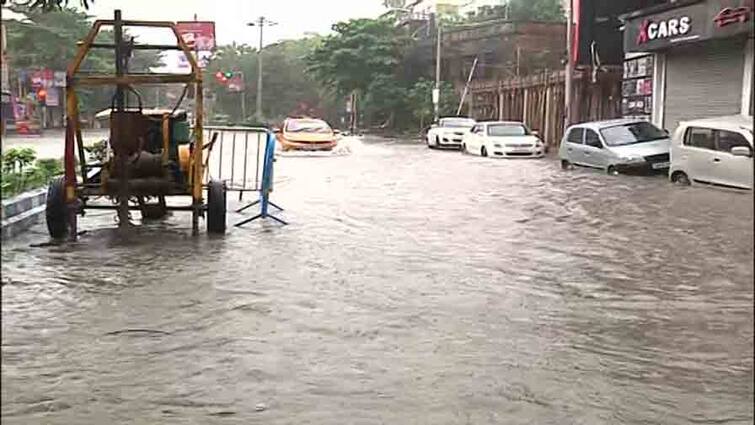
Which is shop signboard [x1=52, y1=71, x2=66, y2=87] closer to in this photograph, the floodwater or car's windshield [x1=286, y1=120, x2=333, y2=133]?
the floodwater

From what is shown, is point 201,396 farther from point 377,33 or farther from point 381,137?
point 377,33

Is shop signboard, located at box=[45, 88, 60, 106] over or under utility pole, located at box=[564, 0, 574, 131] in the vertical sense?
under

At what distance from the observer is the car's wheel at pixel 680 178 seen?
15.9 metres

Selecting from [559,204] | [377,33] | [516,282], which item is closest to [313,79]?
[377,33]

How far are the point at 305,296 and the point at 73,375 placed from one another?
2.64m

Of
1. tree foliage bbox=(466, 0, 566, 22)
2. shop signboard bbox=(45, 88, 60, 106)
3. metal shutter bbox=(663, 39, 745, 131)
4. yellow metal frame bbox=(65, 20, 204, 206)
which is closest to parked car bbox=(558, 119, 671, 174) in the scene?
metal shutter bbox=(663, 39, 745, 131)

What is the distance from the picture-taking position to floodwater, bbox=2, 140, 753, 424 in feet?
15.8

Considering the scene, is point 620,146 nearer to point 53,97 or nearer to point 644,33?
point 644,33

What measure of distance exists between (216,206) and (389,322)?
15.2 feet

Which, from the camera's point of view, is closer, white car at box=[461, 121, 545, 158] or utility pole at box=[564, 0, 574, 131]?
utility pole at box=[564, 0, 574, 131]

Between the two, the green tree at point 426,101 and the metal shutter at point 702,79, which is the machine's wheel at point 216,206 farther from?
the green tree at point 426,101

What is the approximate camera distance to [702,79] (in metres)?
21.3

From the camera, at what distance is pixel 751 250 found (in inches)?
62.8

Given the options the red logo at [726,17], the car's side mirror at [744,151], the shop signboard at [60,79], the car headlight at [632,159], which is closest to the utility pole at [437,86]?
the car headlight at [632,159]
